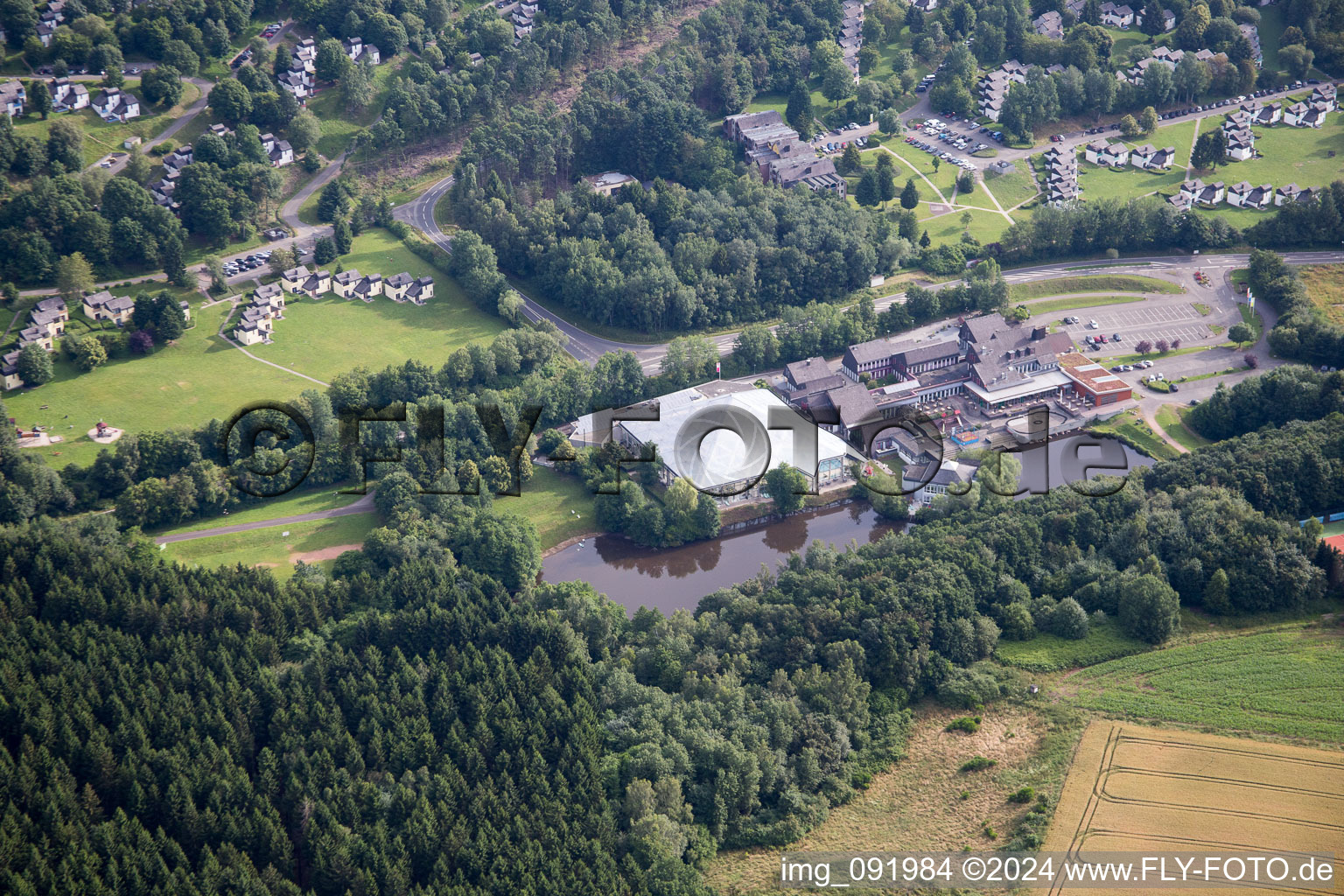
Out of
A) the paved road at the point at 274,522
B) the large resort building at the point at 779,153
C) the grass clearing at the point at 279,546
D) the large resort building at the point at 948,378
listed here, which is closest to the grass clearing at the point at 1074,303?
the large resort building at the point at 948,378

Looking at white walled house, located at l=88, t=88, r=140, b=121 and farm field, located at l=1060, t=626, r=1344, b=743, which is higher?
white walled house, located at l=88, t=88, r=140, b=121

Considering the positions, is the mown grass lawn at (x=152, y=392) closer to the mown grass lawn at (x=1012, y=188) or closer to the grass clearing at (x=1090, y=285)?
the grass clearing at (x=1090, y=285)

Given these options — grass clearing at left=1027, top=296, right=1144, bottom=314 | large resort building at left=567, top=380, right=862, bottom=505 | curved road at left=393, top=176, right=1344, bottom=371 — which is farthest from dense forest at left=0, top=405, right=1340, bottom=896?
grass clearing at left=1027, top=296, right=1144, bottom=314

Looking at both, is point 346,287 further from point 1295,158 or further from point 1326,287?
point 1295,158

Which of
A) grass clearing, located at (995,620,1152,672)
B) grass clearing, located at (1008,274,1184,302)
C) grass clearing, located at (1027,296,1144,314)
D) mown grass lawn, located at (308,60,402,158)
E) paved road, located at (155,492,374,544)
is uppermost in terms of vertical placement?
mown grass lawn, located at (308,60,402,158)

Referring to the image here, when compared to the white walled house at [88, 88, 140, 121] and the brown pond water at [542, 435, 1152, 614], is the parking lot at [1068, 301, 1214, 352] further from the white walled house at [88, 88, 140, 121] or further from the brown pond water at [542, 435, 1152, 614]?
the white walled house at [88, 88, 140, 121]

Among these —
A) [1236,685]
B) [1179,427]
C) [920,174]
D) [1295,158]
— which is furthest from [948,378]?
[1295,158]
